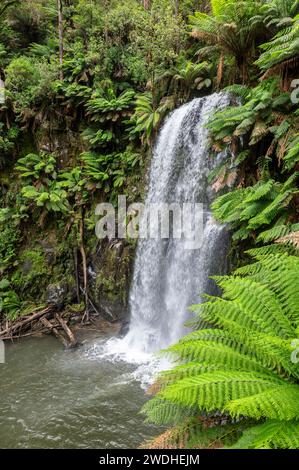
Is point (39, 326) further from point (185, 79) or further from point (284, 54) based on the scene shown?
point (284, 54)

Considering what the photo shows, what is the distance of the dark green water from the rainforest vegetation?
87 centimetres

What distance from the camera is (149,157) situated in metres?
9.38

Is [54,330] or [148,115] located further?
[148,115]

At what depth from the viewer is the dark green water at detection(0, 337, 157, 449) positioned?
193 inches

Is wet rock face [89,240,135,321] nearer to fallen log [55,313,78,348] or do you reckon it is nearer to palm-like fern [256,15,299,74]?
Answer: fallen log [55,313,78,348]

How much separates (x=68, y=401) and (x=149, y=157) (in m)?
6.34

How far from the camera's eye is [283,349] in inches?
89.2

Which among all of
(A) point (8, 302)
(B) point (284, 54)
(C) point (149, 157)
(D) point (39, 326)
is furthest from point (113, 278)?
(B) point (284, 54)

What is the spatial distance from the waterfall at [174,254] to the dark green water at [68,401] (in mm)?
1037

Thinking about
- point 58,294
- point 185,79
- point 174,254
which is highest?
point 185,79

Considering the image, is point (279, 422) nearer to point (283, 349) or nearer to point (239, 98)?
point (283, 349)

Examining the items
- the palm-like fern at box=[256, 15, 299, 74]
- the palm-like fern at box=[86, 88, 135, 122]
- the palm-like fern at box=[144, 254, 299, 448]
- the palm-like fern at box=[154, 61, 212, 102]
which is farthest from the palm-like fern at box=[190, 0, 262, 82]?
the palm-like fern at box=[144, 254, 299, 448]

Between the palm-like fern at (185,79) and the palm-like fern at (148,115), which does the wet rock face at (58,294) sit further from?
the palm-like fern at (185,79)

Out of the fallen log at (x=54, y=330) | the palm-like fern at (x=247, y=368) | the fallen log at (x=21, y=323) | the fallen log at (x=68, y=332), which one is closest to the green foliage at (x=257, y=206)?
the palm-like fern at (x=247, y=368)
